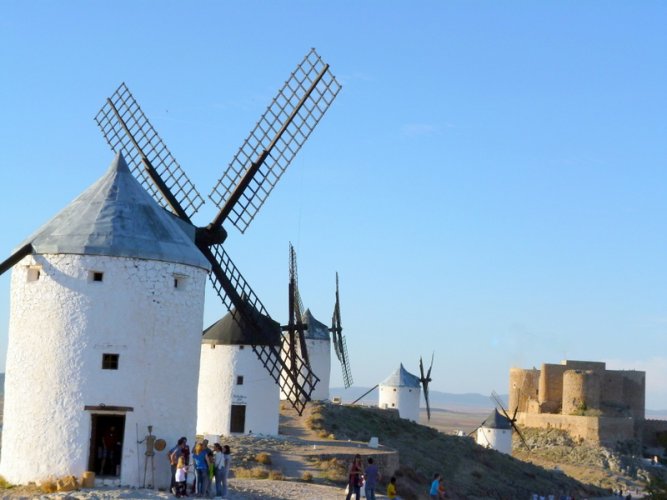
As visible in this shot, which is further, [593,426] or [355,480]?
[593,426]

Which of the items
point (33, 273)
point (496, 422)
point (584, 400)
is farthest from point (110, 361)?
point (584, 400)

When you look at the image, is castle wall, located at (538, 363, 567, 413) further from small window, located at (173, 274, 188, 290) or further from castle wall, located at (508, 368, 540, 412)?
small window, located at (173, 274, 188, 290)

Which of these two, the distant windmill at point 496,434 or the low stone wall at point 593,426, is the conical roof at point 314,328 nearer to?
the distant windmill at point 496,434

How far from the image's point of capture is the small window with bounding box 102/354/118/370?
17594 millimetres

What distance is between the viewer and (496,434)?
4825 centimetres

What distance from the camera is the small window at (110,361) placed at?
1759 centimetres

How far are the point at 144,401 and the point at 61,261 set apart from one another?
270cm

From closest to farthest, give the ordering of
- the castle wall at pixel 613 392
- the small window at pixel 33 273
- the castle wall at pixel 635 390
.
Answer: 1. the small window at pixel 33 273
2. the castle wall at pixel 613 392
3. the castle wall at pixel 635 390

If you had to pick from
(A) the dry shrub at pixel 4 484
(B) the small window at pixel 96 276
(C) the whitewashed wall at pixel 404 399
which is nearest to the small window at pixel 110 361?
(B) the small window at pixel 96 276

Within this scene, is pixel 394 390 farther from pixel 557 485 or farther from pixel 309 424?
pixel 309 424

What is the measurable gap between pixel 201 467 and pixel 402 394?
33840 millimetres

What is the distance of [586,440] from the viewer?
56000 mm

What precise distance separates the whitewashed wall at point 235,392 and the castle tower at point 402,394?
1961cm

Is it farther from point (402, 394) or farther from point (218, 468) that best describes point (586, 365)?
point (218, 468)
